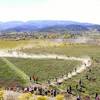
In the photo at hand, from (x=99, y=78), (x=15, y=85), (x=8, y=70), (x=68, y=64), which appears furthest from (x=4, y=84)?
(x=68, y=64)

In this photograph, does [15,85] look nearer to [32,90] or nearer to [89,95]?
[32,90]

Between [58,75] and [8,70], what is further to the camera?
[8,70]

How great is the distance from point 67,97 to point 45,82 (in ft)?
35.6

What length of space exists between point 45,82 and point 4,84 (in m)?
6.75

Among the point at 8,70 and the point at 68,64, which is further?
the point at 68,64

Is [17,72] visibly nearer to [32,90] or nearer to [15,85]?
[15,85]

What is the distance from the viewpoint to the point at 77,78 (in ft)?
204

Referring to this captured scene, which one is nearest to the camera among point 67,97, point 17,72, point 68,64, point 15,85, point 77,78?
point 67,97

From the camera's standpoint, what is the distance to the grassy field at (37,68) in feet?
207

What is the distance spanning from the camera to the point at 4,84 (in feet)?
192

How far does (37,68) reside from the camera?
7275 centimetres

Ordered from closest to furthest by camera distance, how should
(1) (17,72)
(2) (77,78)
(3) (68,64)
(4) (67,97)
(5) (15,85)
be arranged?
(4) (67,97)
(5) (15,85)
(2) (77,78)
(1) (17,72)
(3) (68,64)

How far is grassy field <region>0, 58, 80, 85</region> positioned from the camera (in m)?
63.1

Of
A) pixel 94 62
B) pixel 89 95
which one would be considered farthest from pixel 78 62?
pixel 89 95
